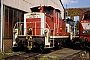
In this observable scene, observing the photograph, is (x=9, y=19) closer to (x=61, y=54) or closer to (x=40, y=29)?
(x=40, y=29)

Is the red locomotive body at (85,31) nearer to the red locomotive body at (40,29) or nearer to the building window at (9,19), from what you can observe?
the red locomotive body at (40,29)

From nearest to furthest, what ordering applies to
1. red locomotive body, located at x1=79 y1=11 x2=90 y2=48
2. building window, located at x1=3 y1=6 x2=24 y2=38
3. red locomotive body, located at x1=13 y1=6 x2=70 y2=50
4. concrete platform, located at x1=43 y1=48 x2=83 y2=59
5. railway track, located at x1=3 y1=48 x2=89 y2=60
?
railway track, located at x1=3 y1=48 x2=89 y2=60 < concrete platform, located at x1=43 y1=48 x2=83 y2=59 < red locomotive body, located at x1=13 y1=6 x2=70 y2=50 < red locomotive body, located at x1=79 y1=11 x2=90 y2=48 < building window, located at x1=3 y1=6 x2=24 y2=38

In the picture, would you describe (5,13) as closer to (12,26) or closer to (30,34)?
(12,26)

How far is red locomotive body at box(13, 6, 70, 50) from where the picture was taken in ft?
37.6

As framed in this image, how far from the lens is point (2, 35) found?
40.2 ft

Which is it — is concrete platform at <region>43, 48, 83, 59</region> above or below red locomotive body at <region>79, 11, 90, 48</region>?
below

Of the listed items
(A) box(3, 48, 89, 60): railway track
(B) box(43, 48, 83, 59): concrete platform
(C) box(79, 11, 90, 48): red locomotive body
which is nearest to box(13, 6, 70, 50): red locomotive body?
(B) box(43, 48, 83, 59): concrete platform

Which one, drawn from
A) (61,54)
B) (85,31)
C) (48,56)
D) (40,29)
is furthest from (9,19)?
(85,31)

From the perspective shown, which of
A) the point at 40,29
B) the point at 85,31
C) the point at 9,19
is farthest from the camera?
the point at 9,19

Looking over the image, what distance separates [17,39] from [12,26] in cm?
190

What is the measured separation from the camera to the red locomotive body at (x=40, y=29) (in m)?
11.5

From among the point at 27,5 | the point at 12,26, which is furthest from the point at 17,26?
the point at 27,5

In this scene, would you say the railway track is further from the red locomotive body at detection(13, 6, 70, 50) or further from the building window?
the building window

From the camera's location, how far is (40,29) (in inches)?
485
